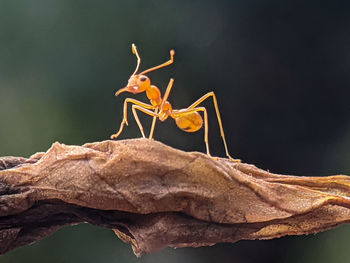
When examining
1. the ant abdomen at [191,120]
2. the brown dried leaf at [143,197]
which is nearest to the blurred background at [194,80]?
the ant abdomen at [191,120]

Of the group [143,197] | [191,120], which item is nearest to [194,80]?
[191,120]

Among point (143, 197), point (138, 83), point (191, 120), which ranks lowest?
point (143, 197)

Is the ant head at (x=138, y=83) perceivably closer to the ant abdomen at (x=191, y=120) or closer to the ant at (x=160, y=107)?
the ant at (x=160, y=107)

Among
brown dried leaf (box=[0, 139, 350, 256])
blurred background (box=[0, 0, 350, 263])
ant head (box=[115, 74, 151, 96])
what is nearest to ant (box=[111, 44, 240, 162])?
ant head (box=[115, 74, 151, 96])

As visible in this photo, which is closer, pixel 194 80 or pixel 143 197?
pixel 143 197

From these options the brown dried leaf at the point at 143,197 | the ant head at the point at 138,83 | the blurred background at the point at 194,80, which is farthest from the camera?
the blurred background at the point at 194,80

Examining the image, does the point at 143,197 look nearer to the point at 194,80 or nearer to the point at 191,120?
the point at 191,120

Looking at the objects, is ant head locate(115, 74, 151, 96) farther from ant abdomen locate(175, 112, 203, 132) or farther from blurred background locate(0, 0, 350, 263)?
blurred background locate(0, 0, 350, 263)
